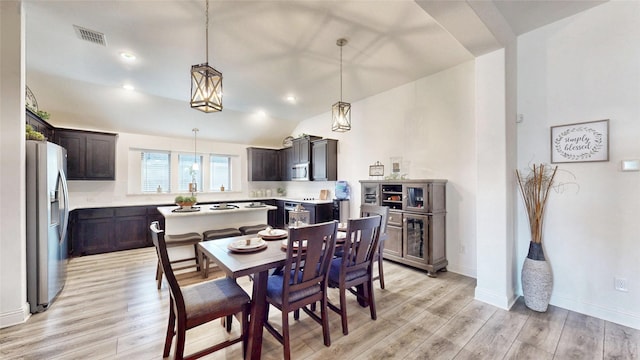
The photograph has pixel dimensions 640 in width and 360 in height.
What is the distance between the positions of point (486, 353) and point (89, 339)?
3.33m

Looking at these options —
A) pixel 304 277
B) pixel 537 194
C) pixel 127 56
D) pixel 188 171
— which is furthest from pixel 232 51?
pixel 188 171

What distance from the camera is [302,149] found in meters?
6.38

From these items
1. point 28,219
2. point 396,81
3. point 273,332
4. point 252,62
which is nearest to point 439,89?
point 396,81

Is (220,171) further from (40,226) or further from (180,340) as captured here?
(180,340)

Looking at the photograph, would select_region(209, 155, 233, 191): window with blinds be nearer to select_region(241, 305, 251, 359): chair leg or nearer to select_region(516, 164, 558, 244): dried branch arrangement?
select_region(241, 305, 251, 359): chair leg

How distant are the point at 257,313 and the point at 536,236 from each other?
9.81 ft

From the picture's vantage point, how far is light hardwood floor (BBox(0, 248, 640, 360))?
2.01 meters

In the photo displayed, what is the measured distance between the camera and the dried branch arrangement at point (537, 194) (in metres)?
2.74

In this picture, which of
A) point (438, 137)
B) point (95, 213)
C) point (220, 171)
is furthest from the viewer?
point (220, 171)

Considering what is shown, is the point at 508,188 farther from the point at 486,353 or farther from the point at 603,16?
the point at 603,16

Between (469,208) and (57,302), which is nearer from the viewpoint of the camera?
(57,302)

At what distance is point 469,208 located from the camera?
11.9ft

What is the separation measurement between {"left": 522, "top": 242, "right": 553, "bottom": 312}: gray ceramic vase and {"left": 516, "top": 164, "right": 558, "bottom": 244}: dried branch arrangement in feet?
0.55

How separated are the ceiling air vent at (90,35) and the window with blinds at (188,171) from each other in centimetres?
352
